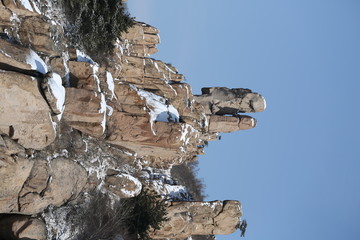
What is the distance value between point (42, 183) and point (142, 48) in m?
17.3

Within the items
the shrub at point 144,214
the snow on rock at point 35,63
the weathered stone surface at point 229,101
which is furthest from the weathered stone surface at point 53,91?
the weathered stone surface at point 229,101

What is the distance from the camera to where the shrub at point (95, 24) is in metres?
18.1

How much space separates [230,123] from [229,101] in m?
2.01

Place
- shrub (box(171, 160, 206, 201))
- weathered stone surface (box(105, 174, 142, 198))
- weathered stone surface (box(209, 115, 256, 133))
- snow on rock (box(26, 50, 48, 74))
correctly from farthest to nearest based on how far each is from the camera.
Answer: shrub (box(171, 160, 206, 201)) < weathered stone surface (box(209, 115, 256, 133)) < weathered stone surface (box(105, 174, 142, 198)) < snow on rock (box(26, 50, 48, 74))

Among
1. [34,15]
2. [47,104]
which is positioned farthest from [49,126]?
A: [34,15]

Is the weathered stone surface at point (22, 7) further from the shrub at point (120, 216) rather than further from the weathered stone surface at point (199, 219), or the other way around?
the weathered stone surface at point (199, 219)

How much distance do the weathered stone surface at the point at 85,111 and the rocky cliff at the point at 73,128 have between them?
4 centimetres

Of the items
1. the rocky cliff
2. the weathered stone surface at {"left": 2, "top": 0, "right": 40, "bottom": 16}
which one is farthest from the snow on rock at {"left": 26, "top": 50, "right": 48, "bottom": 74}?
the weathered stone surface at {"left": 2, "top": 0, "right": 40, "bottom": 16}

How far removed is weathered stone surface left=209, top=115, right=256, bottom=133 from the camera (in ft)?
83.3

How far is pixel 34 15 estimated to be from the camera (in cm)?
1456

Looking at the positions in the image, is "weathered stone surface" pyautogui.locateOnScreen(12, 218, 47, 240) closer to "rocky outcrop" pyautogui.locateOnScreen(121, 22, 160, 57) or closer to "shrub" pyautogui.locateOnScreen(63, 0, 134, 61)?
"shrub" pyautogui.locateOnScreen(63, 0, 134, 61)

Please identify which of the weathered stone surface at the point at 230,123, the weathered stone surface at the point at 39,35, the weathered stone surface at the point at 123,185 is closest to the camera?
the weathered stone surface at the point at 39,35

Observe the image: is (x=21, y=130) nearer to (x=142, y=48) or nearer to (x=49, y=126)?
(x=49, y=126)

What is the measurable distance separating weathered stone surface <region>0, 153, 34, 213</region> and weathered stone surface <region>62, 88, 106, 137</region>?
289 centimetres
